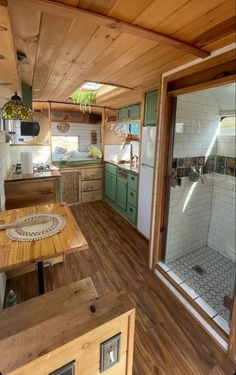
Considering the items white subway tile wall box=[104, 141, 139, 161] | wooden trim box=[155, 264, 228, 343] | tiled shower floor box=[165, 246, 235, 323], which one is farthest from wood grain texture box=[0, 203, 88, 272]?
white subway tile wall box=[104, 141, 139, 161]

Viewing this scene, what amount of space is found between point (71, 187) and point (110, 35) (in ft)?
10.6

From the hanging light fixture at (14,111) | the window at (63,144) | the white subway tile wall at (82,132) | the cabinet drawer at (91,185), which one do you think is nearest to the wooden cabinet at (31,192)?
the hanging light fixture at (14,111)

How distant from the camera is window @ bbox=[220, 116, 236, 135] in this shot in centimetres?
234

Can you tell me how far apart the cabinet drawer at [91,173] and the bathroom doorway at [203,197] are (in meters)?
2.39

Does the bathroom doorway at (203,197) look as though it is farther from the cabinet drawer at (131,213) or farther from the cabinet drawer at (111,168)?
the cabinet drawer at (111,168)

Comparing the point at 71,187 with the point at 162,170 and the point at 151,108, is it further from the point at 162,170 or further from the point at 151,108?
the point at 162,170

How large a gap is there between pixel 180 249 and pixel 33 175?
2.20 meters

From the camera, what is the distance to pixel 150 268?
237cm

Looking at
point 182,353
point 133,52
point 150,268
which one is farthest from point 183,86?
point 182,353

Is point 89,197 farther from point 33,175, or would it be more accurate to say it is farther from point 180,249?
point 180,249

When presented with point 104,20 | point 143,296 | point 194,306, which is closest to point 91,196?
point 143,296

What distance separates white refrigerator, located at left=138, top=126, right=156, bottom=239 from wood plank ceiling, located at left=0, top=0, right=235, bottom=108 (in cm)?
82

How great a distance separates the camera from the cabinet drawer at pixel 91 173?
4.26 metres

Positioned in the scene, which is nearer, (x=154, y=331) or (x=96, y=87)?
(x=154, y=331)
